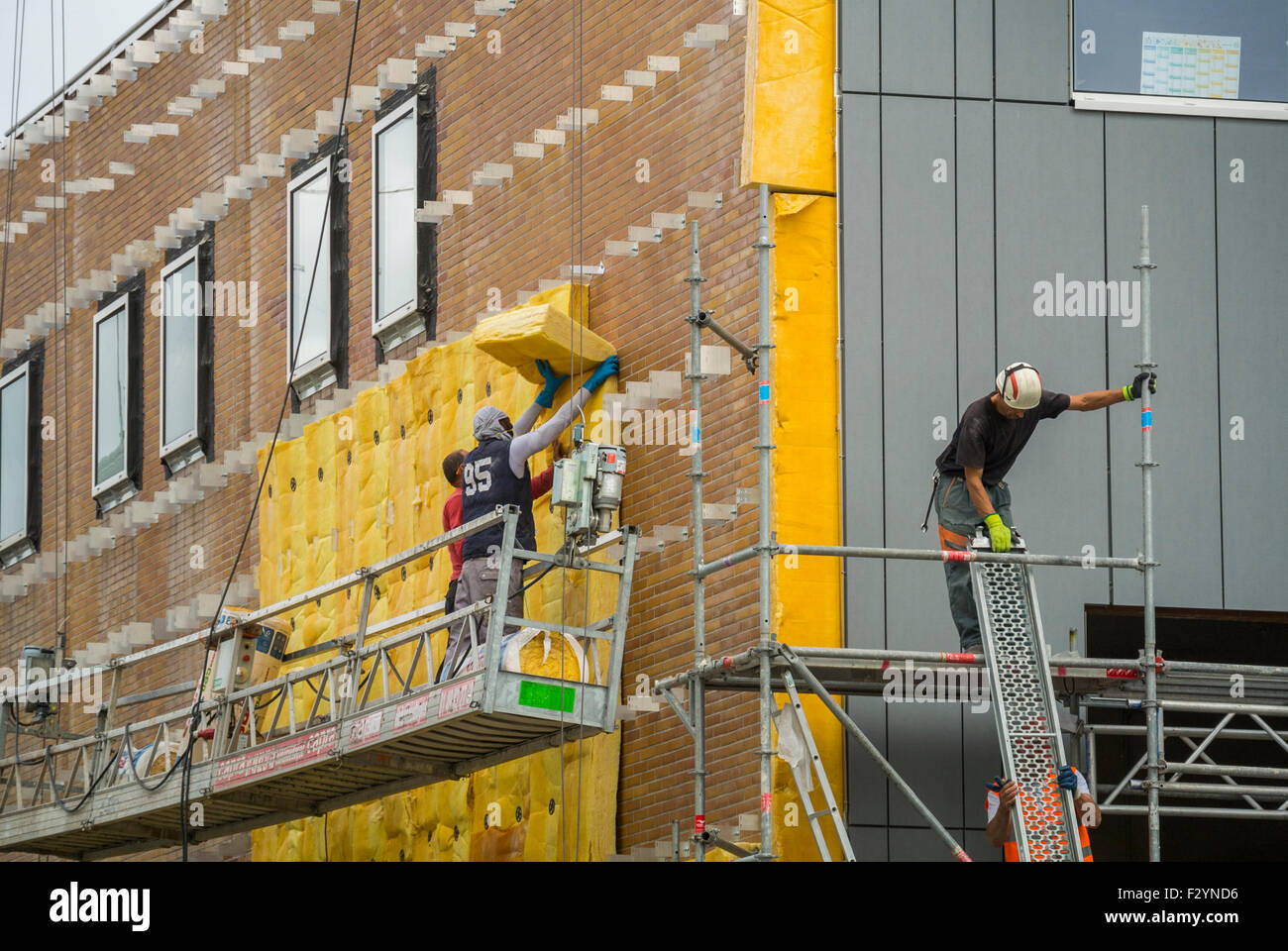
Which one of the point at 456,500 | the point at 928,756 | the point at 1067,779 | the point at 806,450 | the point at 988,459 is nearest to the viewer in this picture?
the point at 1067,779

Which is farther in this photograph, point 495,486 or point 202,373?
point 202,373

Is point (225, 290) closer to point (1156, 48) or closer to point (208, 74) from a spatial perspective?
point (208, 74)

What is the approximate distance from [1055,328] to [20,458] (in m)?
15.2

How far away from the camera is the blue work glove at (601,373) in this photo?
17.5 meters

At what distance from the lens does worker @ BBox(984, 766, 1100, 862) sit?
571 inches

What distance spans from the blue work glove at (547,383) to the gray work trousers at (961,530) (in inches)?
128

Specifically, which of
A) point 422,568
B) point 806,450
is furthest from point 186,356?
point 806,450

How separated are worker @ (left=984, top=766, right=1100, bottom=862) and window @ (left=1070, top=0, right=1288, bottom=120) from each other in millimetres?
5340

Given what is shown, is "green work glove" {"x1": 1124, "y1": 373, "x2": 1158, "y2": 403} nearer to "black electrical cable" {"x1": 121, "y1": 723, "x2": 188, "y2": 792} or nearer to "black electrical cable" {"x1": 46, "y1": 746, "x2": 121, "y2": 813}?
"black electrical cable" {"x1": 121, "y1": 723, "x2": 188, "y2": 792}

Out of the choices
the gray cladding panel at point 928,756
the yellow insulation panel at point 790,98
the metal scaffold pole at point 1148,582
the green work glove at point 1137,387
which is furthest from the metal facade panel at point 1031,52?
the gray cladding panel at point 928,756

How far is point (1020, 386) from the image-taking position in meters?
15.1

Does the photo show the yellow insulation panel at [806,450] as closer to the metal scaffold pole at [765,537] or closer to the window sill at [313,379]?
the metal scaffold pole at [765,537]

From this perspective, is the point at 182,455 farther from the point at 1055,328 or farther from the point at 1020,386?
the point at 1020,386

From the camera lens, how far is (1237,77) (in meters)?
17.8
